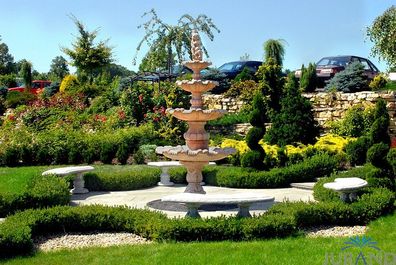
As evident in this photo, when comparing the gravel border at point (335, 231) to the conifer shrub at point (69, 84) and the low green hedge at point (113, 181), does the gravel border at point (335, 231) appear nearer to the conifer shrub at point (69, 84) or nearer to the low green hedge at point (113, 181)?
the low green hedge at point (113, 181)

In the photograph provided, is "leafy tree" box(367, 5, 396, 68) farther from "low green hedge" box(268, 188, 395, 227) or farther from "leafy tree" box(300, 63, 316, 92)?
"low green hedge" box(268, 188, 395, 227)

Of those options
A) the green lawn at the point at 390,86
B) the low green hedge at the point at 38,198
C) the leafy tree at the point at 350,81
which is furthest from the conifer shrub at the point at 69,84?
the low green hedge at the point at 38,198

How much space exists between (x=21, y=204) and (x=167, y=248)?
345 cm

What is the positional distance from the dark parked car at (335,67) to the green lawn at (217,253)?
1752 cm

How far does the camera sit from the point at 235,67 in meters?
27.9

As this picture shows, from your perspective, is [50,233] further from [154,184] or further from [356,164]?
[356,164]

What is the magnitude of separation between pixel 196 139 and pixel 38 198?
9.69ft

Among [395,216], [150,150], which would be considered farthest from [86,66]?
[395,216]

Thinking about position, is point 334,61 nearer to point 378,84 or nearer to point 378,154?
point 378,84

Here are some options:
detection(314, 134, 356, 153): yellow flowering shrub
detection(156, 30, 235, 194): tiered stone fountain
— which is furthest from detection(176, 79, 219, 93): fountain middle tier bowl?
detection(314, 134, 356, 153): yellow flowering shrub

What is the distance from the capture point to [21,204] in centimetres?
955

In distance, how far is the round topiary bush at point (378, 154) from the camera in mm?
10630

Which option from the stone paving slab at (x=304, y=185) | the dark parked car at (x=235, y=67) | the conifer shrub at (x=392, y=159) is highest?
the dark parked car at (x=235, y=67)

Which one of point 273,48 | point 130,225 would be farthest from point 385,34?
point 130,225
